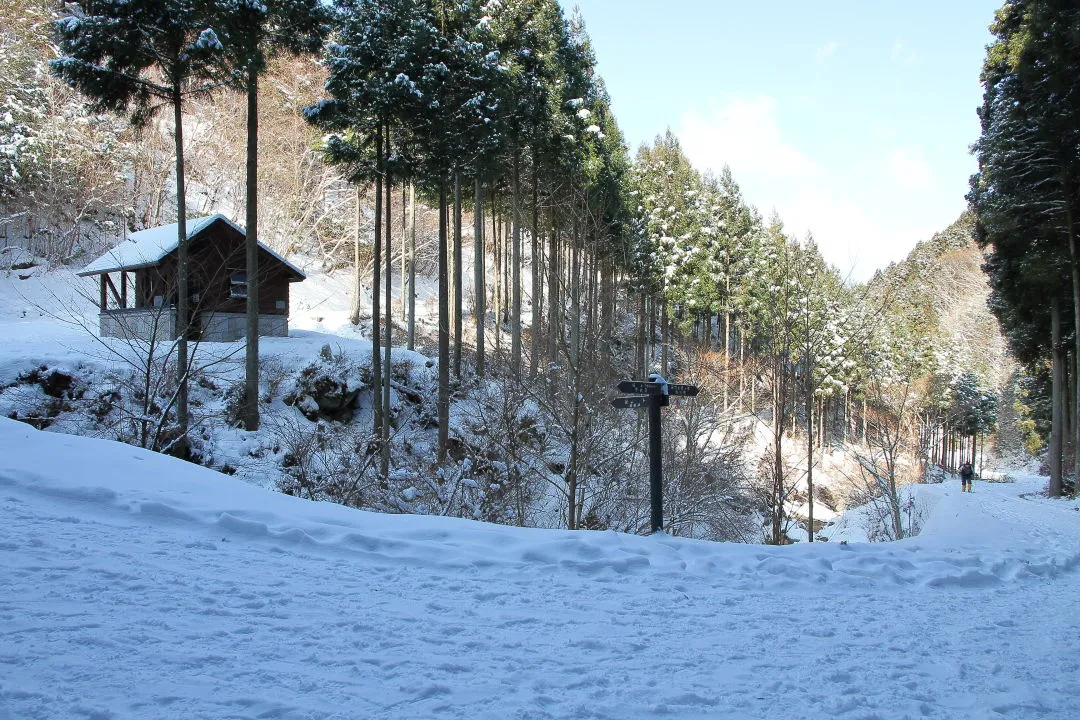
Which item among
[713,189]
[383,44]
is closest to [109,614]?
[383,44]

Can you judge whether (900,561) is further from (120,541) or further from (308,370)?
(308,370)

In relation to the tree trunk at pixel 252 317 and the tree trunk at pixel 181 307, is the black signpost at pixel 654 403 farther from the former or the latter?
the tree trunk at pixel 252 317

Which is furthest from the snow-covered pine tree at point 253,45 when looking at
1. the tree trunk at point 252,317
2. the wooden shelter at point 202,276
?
the wooden shelter at point 202,276

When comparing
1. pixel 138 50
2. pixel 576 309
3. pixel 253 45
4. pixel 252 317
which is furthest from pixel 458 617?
pixel 138 50

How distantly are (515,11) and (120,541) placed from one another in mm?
20047

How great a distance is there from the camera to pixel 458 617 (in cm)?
382

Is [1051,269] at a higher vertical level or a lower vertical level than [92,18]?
lower

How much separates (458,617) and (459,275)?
62.0 ft

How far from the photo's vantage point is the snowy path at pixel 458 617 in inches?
109

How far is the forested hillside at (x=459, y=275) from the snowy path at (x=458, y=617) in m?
3.83

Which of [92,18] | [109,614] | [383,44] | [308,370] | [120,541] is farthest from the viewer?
[308,370]

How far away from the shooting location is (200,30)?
1438 cm

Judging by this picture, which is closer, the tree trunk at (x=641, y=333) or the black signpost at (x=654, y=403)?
the black signpost at (x=654, y=403)

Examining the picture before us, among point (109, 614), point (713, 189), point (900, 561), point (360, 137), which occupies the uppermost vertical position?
point (713, 189)
